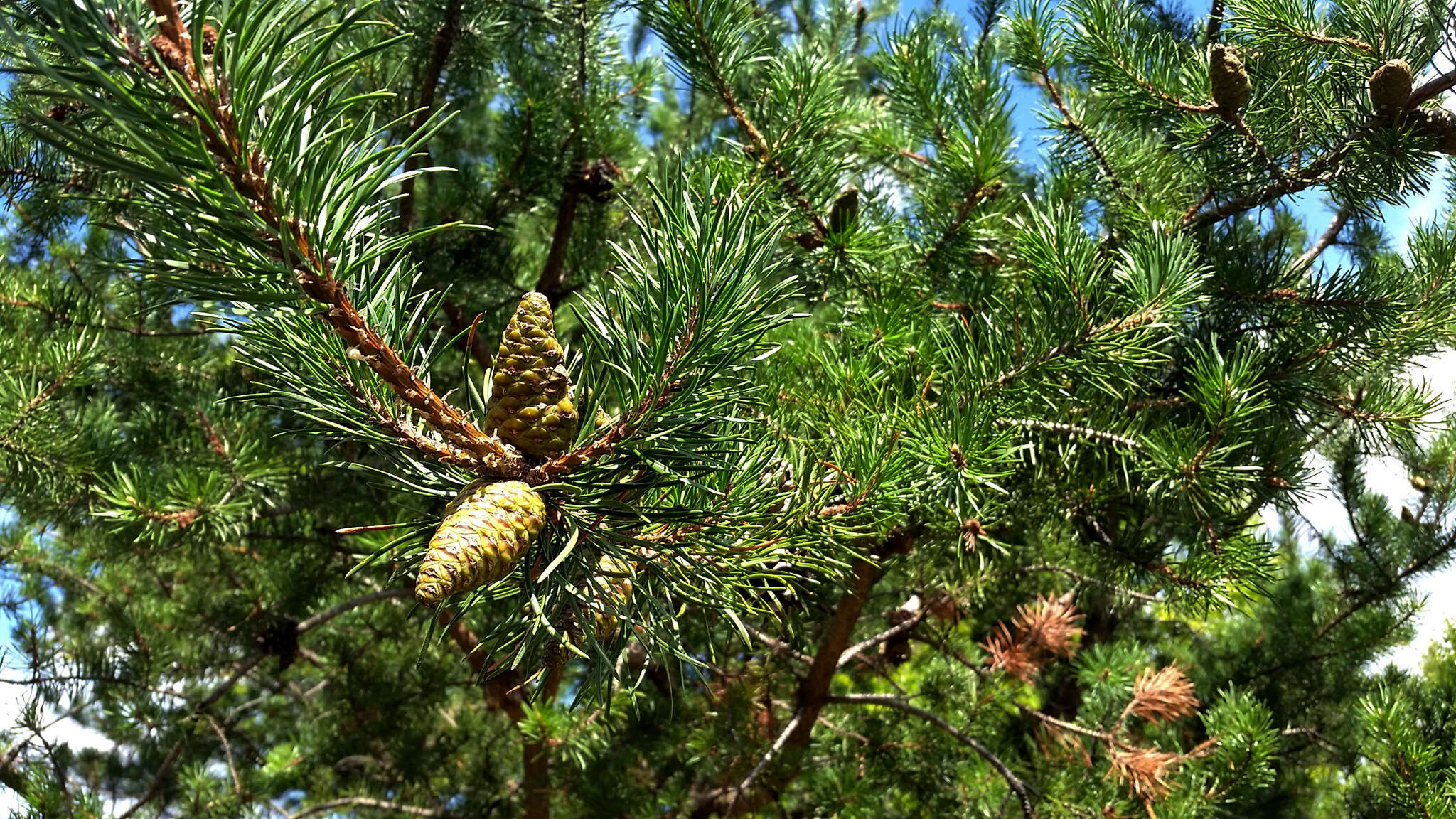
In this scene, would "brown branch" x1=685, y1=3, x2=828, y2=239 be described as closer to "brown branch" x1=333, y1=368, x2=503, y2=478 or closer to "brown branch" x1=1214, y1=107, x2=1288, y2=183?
"brown branch" x1=1214, y1=107, x2=1288, y2=183

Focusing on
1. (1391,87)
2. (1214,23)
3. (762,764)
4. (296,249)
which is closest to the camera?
(296,249)

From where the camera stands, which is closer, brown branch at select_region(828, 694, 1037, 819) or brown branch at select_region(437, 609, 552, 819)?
brown branch at select_region(828, 694, 1037, 819)

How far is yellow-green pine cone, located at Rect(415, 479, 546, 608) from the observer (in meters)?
0.47

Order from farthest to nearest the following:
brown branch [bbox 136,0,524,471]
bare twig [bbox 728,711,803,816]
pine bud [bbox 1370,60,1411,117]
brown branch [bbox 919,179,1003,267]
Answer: bare twig [bbox 728,711,803,816]
brown branch [bbox 919,179,1003,267]
pine bud [bbox 1370,60,1411,117]
brown branch [bbox 136,0,524,471]

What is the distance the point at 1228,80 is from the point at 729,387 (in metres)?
0.71

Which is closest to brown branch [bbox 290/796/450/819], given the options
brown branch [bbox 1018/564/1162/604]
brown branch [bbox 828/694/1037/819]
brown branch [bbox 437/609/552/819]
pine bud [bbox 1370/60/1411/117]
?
brown branch [bbox 437/609/552/819]

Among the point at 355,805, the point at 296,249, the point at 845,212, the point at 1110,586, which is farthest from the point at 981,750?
the point at 355,805

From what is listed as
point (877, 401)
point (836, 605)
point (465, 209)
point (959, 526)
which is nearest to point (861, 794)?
point (836, 605)

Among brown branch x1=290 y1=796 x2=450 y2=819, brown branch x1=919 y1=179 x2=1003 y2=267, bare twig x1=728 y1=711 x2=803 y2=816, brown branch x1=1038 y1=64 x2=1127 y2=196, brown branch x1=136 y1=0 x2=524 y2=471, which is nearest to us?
brown branch x1=136 y1=0 x2=524 y2=471

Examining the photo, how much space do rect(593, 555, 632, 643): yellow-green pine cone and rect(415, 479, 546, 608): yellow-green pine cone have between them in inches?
3.6

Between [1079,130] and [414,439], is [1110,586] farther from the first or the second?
[414,439]

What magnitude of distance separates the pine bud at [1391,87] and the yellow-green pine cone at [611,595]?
89 centimetres

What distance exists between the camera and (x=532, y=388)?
59 centimetres

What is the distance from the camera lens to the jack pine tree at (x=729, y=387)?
573 mm
